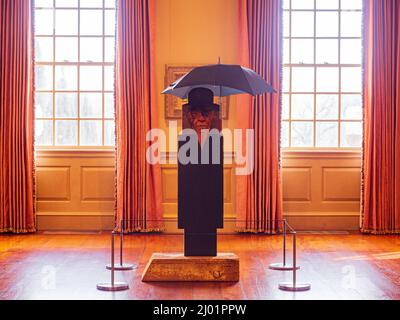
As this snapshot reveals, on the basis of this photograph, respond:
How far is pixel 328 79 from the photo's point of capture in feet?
29.8

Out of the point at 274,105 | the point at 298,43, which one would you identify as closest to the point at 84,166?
the point at 274,105

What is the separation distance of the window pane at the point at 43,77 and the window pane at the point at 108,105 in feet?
2.24

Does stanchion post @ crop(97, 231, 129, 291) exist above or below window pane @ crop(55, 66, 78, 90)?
below

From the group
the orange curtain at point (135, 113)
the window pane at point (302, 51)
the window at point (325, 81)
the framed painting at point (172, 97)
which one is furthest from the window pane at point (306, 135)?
the orange curtain at point (135, 113)

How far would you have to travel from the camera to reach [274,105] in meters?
8.71

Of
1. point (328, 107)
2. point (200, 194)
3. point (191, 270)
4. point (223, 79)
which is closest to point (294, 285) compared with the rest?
point (191, 270)

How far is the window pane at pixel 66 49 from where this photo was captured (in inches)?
354

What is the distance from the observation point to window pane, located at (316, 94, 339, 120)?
9.09 m

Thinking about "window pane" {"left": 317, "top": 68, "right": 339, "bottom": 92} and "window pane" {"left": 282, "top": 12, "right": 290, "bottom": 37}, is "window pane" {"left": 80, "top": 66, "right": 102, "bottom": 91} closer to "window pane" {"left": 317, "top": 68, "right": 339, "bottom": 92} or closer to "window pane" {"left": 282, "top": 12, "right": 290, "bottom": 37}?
"window pane" {"left": 282, "top": 12, "right": 290, "bottom": 37}

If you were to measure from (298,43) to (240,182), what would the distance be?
1.87 metres

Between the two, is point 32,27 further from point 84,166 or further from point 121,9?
point 84,166

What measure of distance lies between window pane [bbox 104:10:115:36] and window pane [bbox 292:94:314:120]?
7.74 feet

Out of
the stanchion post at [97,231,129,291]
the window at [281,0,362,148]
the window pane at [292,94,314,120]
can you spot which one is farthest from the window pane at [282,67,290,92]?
the stanchion post at [97,231,129,291]

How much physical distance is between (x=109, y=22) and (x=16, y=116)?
1.60 metres
